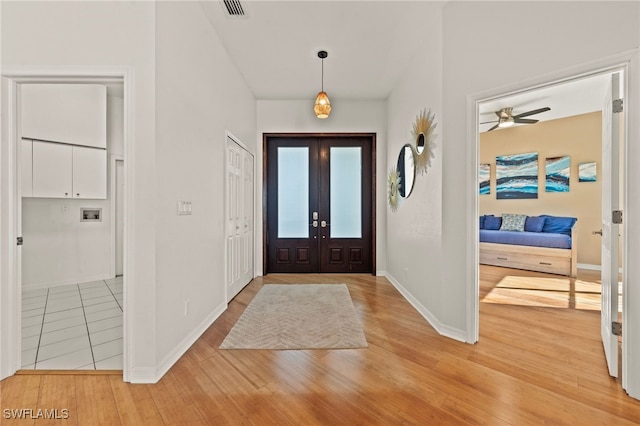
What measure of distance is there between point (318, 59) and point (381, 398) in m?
3.62

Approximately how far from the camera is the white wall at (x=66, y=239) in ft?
13.0

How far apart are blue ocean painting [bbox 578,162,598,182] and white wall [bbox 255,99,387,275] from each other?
13.8 feet

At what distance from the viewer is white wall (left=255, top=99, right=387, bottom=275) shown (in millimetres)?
4734

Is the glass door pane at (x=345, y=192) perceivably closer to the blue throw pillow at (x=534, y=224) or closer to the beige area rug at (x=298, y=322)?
the beige area rug at (x=298, y=322)

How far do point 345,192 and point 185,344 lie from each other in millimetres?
3423

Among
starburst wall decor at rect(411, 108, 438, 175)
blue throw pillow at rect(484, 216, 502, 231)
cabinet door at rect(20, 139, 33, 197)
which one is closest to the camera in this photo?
starburst wall decor at rect(411, 108, 438, 175)

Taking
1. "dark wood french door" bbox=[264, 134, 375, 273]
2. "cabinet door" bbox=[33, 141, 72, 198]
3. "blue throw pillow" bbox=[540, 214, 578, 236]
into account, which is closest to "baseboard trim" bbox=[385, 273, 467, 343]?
"dark wood french door" bbox=[264, 134, 375, 273]

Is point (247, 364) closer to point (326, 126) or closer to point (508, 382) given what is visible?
point (508, 382)

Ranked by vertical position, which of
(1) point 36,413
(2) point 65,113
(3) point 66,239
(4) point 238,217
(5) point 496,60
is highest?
(2) point 65,113

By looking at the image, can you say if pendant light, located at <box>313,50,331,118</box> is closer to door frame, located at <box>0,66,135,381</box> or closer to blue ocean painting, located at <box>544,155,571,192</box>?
door frame, located at <box>0,66,135,381</box>

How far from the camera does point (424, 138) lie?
9.80 feet

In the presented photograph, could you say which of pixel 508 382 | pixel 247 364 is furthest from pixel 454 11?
pixel 247 364

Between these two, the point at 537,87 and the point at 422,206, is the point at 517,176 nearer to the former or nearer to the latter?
the point at 422,206

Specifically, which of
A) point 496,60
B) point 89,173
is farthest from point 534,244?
point 89,173
